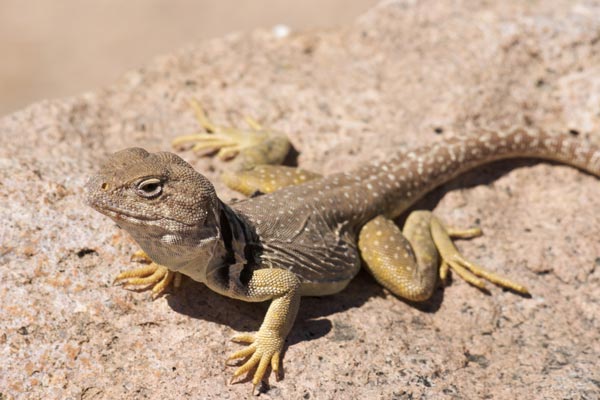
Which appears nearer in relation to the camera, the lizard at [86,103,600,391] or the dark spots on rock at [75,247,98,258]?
the lizard at [86,103,600,391]

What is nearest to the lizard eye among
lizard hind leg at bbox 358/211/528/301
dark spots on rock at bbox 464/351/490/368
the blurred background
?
lizard hind leg at bbox 358/211/528/301

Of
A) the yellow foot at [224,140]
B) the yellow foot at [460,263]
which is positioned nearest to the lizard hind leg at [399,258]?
the yellow foot at [460,263]

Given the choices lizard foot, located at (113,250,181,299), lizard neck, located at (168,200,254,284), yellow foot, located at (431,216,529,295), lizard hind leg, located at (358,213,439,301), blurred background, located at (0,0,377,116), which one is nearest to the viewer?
lizard neck, located at (168,200,254,284)

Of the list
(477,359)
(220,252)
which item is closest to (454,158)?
(477,359)

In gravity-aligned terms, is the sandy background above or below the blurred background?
below

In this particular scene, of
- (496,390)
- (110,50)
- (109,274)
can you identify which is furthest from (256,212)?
(110,50)

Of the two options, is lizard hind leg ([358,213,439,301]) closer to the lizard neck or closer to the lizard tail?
the lizard tail
